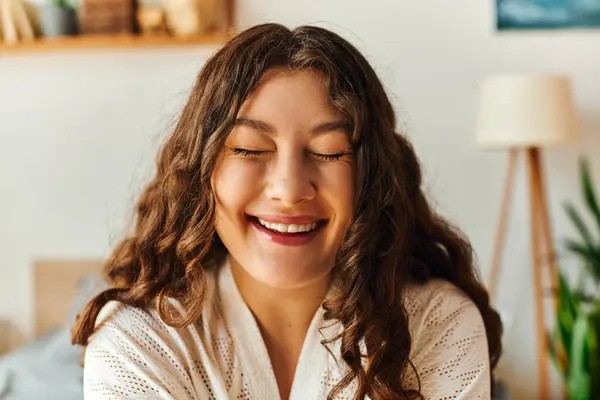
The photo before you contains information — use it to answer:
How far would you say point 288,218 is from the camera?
1104 millimetres

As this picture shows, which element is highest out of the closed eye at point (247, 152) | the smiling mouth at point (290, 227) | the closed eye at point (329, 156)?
the closed eye at point (247, 152)

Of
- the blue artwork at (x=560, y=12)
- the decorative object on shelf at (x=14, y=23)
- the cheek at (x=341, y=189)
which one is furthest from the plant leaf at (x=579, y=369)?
the decorative object on shelf at (x=14, y=23)

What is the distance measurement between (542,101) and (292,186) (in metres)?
1.63

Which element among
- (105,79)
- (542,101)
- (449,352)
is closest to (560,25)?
(542,101)

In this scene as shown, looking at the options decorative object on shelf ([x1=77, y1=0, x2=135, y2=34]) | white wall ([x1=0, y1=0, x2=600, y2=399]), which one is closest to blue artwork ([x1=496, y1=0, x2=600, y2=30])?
white wall ([x1=0, y1=0, x2=600, y2=399])

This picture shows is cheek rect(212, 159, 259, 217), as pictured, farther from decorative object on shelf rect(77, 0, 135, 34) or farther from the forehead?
decorative object on shelf rect(77, 0, 135, 34)

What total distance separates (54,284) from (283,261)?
6.76ft

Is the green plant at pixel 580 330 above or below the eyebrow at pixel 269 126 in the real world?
below

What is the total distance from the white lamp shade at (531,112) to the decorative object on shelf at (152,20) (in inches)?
49.4

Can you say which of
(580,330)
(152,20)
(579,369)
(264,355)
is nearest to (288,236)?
(264,355)

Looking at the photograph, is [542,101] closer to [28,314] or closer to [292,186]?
[292,186]

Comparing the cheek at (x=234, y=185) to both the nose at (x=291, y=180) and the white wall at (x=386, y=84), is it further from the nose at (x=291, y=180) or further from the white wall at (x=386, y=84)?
the white wall at (x=386, y=84)

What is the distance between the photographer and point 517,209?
2.87 metres

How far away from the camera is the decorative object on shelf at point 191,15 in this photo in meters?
2.74
